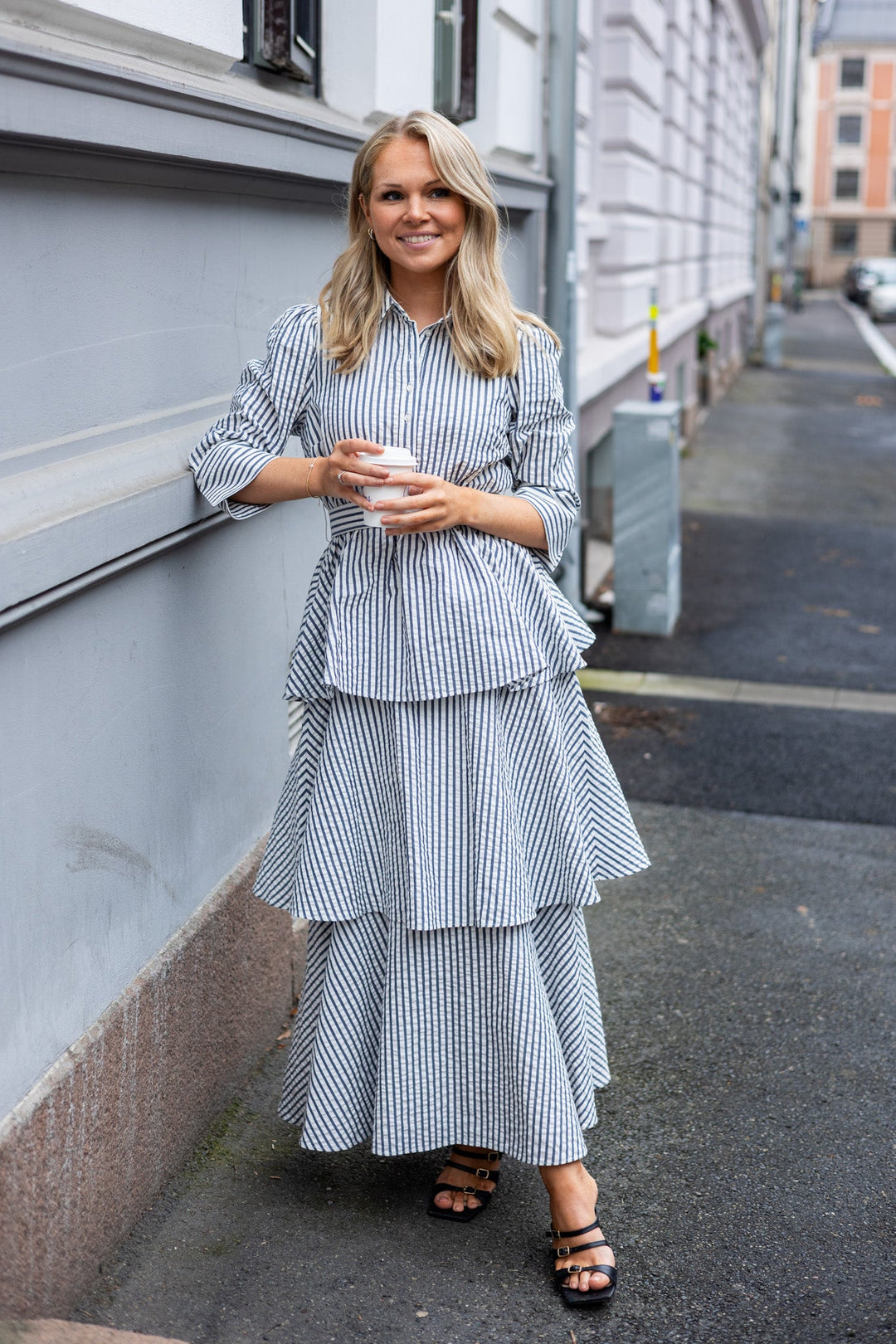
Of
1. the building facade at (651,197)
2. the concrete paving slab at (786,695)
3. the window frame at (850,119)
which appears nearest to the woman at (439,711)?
the concrete paving slab at (786,695)

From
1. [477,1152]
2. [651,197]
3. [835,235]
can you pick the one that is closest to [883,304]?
[835,235]

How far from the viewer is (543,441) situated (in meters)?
2.57

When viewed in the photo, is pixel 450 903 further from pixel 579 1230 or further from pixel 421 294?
pixel 421 294

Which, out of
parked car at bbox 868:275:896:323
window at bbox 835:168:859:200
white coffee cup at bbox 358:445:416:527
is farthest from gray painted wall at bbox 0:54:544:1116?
window at bbox 835:168:859:200

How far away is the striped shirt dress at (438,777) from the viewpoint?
250 centimetres

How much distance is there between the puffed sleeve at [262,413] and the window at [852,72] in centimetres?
7094

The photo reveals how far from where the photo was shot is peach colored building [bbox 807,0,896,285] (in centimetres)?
6569

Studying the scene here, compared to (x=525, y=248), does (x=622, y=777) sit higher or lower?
lower

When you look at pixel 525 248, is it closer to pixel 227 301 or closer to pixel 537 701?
pixel 227 301

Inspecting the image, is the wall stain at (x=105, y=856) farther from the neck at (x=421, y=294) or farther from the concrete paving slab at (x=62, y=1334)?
the neck at (x=421, y=294)

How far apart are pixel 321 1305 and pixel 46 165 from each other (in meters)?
1.89

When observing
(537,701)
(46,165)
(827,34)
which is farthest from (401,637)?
(827,34)

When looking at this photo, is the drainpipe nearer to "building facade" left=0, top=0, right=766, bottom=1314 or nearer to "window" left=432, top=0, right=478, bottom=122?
"window" left=432, top=0, right=478, bottom=122

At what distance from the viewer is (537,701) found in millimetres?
2592
